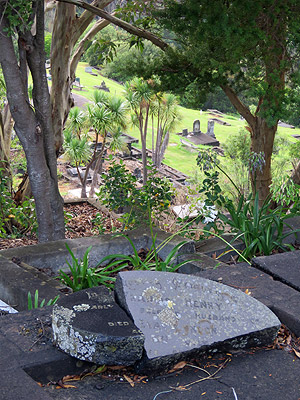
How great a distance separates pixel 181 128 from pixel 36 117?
47.5 metres

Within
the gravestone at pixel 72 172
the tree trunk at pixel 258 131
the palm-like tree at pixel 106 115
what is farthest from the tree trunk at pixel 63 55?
Result: the gravestone at pixel 72 172

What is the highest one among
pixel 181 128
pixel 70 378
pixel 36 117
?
pixel 36 117

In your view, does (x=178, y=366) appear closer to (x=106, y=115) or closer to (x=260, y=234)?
(x=260, y=234)

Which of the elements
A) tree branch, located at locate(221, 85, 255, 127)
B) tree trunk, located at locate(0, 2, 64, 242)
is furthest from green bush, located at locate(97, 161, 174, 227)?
tree branch, located at locate(221, 85, 255, 127)

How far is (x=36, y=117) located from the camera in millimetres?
5570

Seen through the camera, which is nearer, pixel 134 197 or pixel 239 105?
pixel 134 197

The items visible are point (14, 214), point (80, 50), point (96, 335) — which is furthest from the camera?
point (80, 50)

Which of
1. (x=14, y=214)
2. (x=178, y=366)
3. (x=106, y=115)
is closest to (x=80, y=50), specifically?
(x=14, y=214)

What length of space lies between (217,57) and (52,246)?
4298 millimetres

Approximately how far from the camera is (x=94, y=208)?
41.0ft

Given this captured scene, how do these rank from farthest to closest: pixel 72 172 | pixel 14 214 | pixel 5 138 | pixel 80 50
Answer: pixel 72 172 < pixel 5 138 < pixel 80 50 < pixel 14 214

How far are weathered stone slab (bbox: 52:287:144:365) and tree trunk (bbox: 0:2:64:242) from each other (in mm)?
3445

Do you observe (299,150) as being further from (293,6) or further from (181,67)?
(293,6)

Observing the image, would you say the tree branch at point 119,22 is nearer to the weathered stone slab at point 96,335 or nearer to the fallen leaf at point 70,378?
the weathered stone slab at point 96,335
